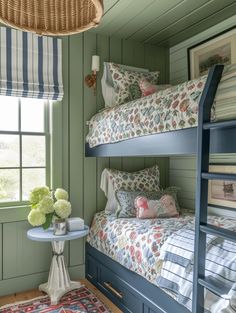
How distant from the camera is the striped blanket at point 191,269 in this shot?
1.43 metres

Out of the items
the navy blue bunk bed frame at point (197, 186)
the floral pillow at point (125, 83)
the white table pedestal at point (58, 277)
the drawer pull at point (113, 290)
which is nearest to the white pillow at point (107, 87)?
the floral pillow at point (125, 83)

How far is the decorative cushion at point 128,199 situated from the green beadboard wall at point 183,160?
22.0 inches

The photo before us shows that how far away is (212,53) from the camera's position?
2938 millimetres


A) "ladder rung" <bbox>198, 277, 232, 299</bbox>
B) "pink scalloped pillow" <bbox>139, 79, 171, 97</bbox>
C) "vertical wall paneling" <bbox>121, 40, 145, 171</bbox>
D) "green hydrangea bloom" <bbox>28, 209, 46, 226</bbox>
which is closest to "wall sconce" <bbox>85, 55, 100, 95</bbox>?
"vertical wall paneling" <bbox>121, 40, 145, 171</bbox>

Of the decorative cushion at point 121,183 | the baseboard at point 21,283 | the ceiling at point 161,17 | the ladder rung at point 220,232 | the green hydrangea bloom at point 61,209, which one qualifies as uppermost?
the ceiling at point 161,17

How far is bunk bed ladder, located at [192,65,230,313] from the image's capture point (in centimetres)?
147

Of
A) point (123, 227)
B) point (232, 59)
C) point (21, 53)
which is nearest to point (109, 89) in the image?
point (21, 53)

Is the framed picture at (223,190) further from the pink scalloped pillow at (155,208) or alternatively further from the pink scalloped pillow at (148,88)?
the pink scalloped pillow at (148,88)

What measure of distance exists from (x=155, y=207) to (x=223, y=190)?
2.36 feet

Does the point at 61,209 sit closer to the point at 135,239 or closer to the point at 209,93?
the point at 135,239

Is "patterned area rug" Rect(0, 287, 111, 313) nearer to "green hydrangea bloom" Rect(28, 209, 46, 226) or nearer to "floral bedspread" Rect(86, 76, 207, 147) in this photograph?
→ "green hydrangea bloom" Rect(28, 209, 46, 226)

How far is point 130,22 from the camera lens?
2885mm

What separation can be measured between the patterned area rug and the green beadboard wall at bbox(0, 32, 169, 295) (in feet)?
1.05

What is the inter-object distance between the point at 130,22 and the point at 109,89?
702 mm
